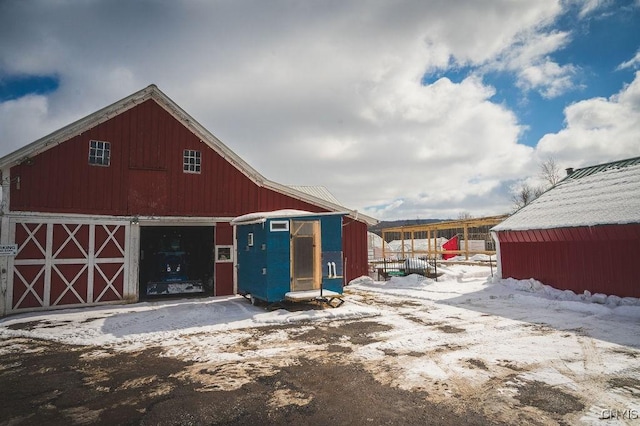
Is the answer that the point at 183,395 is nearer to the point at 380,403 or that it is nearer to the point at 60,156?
the point at 380,403

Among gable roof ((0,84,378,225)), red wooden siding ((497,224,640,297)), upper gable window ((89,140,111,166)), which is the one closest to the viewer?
red wooden siding ((497,224,640,297))

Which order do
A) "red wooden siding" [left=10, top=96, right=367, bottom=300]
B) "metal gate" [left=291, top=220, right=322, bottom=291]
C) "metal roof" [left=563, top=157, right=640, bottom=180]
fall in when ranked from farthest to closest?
1. "metal roof" [left=563, top=157, right=640, bottom=180]
2. "red wooden siding" [left=10, top=96, right=367, bottom=300]
3. "metal gate" [left=291, top=220, right=322, bottom=291]

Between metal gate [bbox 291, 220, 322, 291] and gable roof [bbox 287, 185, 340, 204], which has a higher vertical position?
gable roof [bbox 287, 185, 340, 204]

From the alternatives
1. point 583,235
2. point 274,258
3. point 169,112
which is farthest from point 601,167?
point 169,112

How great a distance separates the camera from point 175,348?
751 centimetres

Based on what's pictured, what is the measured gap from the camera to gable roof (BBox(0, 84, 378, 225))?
11914 millimetres

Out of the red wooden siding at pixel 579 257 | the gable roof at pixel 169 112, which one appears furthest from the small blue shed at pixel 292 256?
the red wooden siding at pixel 579 257

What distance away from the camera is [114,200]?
43.1 ft

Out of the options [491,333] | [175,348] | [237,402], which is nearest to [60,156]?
[175,348]

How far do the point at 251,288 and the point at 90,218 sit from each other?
20.7 feet

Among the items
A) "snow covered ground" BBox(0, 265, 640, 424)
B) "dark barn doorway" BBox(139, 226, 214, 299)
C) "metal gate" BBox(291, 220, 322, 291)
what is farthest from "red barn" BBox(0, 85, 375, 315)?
"metal gate" BBox(291, 220, 322, 291)

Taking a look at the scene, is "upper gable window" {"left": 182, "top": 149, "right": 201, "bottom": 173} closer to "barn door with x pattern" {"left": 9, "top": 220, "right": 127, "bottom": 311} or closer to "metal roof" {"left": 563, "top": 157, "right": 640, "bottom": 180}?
"barn door with x pattern" {"left": 9, "top": 220, "right": 127, "bottom": 311}

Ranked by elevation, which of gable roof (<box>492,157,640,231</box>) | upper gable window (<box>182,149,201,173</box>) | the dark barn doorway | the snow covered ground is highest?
upper gable window (<box>182,149,201,173</box>)

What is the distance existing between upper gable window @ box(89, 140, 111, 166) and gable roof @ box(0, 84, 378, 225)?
610 millimetres
